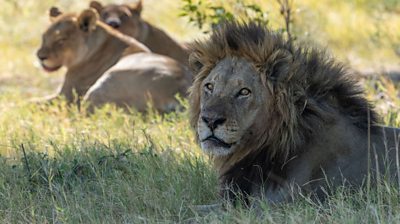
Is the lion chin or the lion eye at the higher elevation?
the lion eye

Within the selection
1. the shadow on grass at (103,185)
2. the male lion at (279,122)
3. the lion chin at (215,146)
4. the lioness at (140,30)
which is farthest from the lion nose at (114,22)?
the lion chin at (215,146)

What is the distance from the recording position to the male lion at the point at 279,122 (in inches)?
193

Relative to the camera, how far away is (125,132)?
24.5 ft

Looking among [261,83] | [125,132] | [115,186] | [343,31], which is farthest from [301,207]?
[343,31]

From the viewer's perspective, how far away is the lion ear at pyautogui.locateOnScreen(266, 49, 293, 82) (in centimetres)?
497

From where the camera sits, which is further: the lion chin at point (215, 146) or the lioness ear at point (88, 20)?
the lioness ear at point (88, 20)

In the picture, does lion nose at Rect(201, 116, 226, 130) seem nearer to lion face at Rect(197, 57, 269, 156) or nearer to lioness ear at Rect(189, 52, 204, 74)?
lion face at Rect(197, 57, 269, 156)

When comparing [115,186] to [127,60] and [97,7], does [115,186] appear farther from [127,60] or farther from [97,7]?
[97,7]

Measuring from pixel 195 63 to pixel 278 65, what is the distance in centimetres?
53

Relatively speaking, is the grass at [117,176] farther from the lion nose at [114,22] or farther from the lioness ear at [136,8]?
the lioness ear at [136,8]

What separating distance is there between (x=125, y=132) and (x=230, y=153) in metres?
2.56

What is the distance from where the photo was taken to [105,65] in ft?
37.6

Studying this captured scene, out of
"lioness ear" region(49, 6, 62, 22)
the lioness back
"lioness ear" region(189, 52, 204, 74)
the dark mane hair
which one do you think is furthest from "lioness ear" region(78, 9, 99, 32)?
the dark mane hair

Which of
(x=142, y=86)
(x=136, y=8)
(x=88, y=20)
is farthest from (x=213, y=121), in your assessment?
(x=136, y=8)
